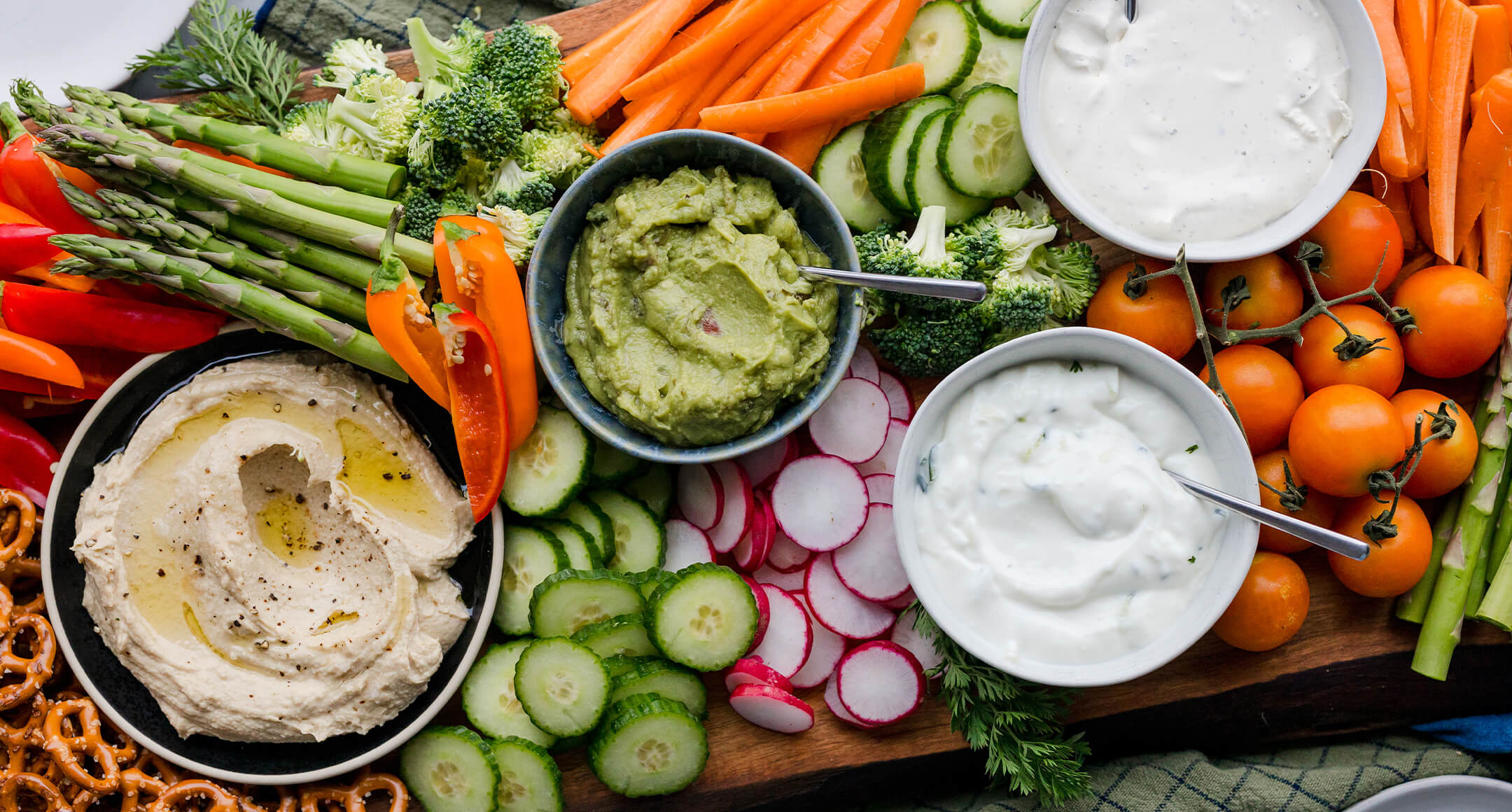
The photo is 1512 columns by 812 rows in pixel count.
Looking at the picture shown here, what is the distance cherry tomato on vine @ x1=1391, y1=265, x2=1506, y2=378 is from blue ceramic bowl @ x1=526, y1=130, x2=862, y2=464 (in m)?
1.65

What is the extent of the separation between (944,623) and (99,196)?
262cm

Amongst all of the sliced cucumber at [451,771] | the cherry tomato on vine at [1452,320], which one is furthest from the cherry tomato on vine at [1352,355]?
the sliced cucumber at [451,771]

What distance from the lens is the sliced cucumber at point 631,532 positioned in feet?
9.46

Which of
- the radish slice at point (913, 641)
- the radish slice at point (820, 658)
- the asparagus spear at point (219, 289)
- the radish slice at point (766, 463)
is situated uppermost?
the asparagus spear at point (219, 289)

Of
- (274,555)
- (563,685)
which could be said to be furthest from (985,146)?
(274,555)

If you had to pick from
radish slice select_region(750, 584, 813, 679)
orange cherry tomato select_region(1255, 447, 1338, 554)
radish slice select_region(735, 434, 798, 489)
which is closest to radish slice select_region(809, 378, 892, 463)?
radish slice select_region(735, 434, 798, 489)

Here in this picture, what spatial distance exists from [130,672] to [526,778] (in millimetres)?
1132

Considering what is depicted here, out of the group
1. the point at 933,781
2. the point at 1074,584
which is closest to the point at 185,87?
the point at 1074,584

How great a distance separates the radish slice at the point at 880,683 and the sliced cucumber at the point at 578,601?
65 cm

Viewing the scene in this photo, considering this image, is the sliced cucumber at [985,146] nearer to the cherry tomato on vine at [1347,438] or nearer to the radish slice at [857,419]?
the radish slice at [857,419]

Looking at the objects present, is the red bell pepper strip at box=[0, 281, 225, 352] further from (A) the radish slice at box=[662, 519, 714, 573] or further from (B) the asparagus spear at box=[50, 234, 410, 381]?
(A) the radish slice at box=[662, 519, 714, 573]

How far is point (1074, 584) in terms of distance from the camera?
2453 mm

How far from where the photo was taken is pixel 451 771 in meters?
2.69

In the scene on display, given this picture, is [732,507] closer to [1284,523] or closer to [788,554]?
[788,554]
